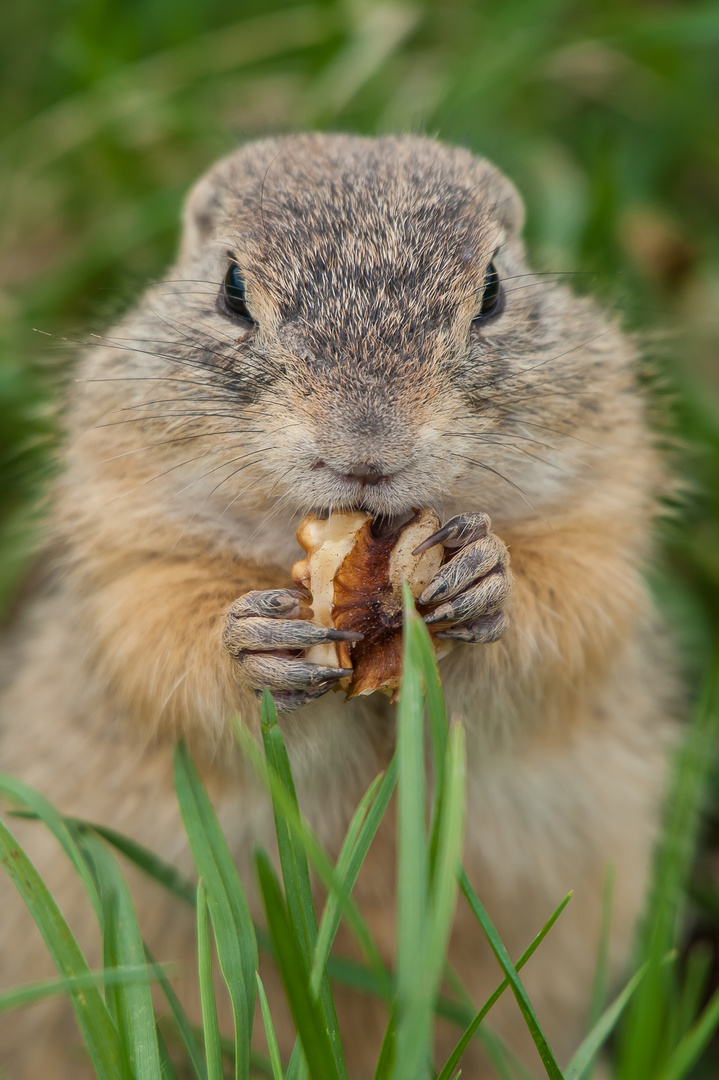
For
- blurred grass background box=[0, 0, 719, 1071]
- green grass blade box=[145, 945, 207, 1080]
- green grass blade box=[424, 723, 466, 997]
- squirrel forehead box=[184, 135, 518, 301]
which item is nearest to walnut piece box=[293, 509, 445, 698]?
green grass blade box=[424, 723, 466, 997]

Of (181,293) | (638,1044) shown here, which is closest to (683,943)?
(638,1044)

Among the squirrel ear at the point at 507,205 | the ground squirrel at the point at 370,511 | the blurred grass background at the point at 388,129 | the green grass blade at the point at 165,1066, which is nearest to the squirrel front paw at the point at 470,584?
the ground squirrel at the point at 370,511

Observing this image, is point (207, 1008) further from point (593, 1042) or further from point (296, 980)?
point (593, 1042)

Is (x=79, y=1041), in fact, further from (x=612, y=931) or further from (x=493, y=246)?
(x=493, y=246)

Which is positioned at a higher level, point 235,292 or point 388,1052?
point 235,292

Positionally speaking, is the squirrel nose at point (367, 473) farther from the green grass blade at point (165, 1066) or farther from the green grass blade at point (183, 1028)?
the green grass blade at point (165, 1066)

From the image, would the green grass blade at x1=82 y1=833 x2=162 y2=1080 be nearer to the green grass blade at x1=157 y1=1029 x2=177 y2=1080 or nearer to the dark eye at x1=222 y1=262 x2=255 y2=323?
the green grass blade at x1=157 y1=1029 x2=177 y2=1080

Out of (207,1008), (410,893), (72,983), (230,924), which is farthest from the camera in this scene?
(230,924)

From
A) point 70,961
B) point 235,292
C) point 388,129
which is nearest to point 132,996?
point 70,961
